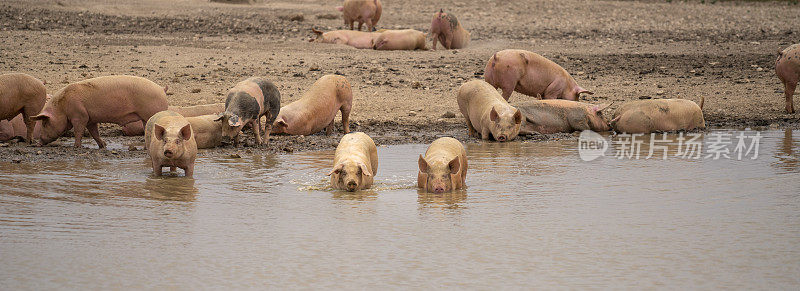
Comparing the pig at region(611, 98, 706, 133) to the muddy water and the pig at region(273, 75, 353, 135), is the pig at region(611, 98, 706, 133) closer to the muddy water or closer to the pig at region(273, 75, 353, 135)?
the muddy water

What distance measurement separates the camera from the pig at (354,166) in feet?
24.8

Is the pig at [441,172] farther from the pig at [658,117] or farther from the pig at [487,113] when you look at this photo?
the pig at [658,117]

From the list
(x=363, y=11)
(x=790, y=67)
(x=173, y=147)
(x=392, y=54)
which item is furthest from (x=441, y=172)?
(x=363, y=11)

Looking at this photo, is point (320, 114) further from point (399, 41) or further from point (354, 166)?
point (399, 41)

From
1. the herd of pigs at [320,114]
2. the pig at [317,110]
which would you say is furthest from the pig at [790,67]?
the pig at [317,110]

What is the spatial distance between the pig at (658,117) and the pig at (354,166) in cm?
437

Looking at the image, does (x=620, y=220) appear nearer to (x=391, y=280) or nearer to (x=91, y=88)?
(x=391, y=280)

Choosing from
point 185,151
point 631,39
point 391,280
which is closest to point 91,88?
point 185,151

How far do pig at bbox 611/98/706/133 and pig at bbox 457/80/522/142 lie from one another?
1477 mm

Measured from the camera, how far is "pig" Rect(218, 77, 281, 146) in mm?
9891

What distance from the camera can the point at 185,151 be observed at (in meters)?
8.09

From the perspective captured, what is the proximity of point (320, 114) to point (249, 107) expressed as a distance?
1.24 m

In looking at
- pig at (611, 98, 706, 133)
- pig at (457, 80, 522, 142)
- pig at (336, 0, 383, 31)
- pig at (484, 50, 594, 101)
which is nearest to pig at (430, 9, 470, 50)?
pig at (336, 0, 383, 31)

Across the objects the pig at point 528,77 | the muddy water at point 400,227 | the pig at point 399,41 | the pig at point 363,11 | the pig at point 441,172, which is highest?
the pig at point 363,11
